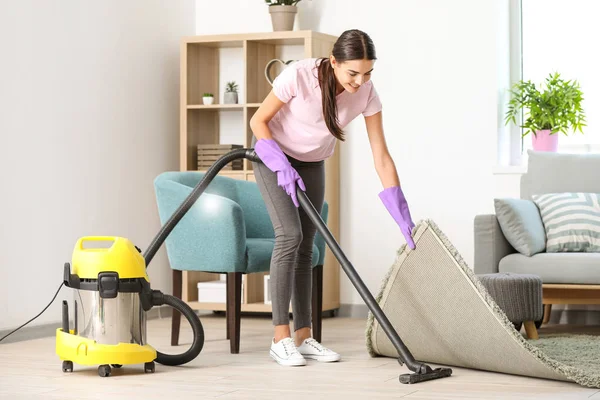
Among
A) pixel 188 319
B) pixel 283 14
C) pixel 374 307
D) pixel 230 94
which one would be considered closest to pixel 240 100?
pixel 230 94

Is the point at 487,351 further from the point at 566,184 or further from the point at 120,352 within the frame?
the point at 566,184

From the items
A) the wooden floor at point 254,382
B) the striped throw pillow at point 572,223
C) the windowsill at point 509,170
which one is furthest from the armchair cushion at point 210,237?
the windowsill at point 509,170

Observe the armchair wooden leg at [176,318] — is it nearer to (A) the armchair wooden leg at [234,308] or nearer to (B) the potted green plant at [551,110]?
(A) the armchair wooden leg at [234,308]

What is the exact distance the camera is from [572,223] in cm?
428

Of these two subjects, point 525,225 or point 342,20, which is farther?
point 342,20

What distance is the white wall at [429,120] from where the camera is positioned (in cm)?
503

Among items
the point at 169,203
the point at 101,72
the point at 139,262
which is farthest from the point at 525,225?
the point at 101,72

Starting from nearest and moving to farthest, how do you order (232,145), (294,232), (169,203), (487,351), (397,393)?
(397,393)
(487,351)
(294,232)
(169,203)
(232,145)

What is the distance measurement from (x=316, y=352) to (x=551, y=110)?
7.15 ft

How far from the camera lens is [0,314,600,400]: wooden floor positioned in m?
2.74

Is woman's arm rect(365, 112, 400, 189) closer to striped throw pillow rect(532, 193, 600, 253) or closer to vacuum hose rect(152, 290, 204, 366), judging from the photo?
vacuum hose rect(152, 290, 204, 366)

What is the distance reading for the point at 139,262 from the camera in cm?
311

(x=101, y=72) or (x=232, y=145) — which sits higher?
(x=101, y=72)

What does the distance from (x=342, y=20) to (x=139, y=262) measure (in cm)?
261
